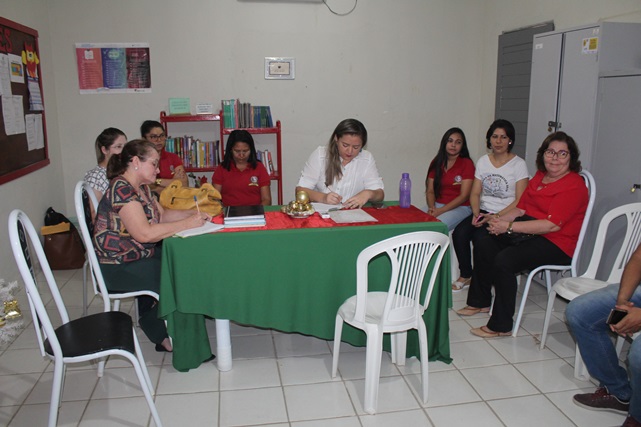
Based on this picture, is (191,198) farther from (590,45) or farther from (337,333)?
(590,45)

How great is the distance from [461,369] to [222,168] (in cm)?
237

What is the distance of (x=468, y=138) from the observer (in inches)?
223

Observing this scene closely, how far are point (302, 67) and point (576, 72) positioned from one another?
2.61 metres

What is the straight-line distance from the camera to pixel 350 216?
9.39 ft

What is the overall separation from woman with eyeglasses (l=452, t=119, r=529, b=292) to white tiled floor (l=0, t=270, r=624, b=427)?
880 millimetres

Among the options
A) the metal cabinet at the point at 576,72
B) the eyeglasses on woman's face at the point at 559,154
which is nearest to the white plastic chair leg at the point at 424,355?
the eyeglasses on woman's face at the point at 559,154

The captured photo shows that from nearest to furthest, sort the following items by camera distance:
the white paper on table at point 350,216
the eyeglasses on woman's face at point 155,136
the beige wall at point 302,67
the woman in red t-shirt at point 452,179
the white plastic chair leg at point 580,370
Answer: the white plastic chair leg at point 580,370 < the white paper on table at point 350,216 < the woman in red t-shirt at point 452,179 < the eyeglasses on woman's face at point 155,136 < the beige wall at point 302,67

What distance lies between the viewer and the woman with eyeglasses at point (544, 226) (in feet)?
9.86

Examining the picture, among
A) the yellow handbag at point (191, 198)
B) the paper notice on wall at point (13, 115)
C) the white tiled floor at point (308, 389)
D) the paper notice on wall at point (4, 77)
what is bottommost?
the white tiled floor at point (308, 389)

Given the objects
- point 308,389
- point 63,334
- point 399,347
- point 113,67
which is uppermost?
point 113,67

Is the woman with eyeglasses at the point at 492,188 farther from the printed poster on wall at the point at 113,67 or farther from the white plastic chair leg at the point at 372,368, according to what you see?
the printed poster on wall at the point at 113,67

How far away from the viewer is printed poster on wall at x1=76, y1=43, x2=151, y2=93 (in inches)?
193

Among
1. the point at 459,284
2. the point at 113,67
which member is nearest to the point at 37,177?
the point at 113,67

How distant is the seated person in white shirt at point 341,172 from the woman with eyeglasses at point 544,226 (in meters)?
0.87
